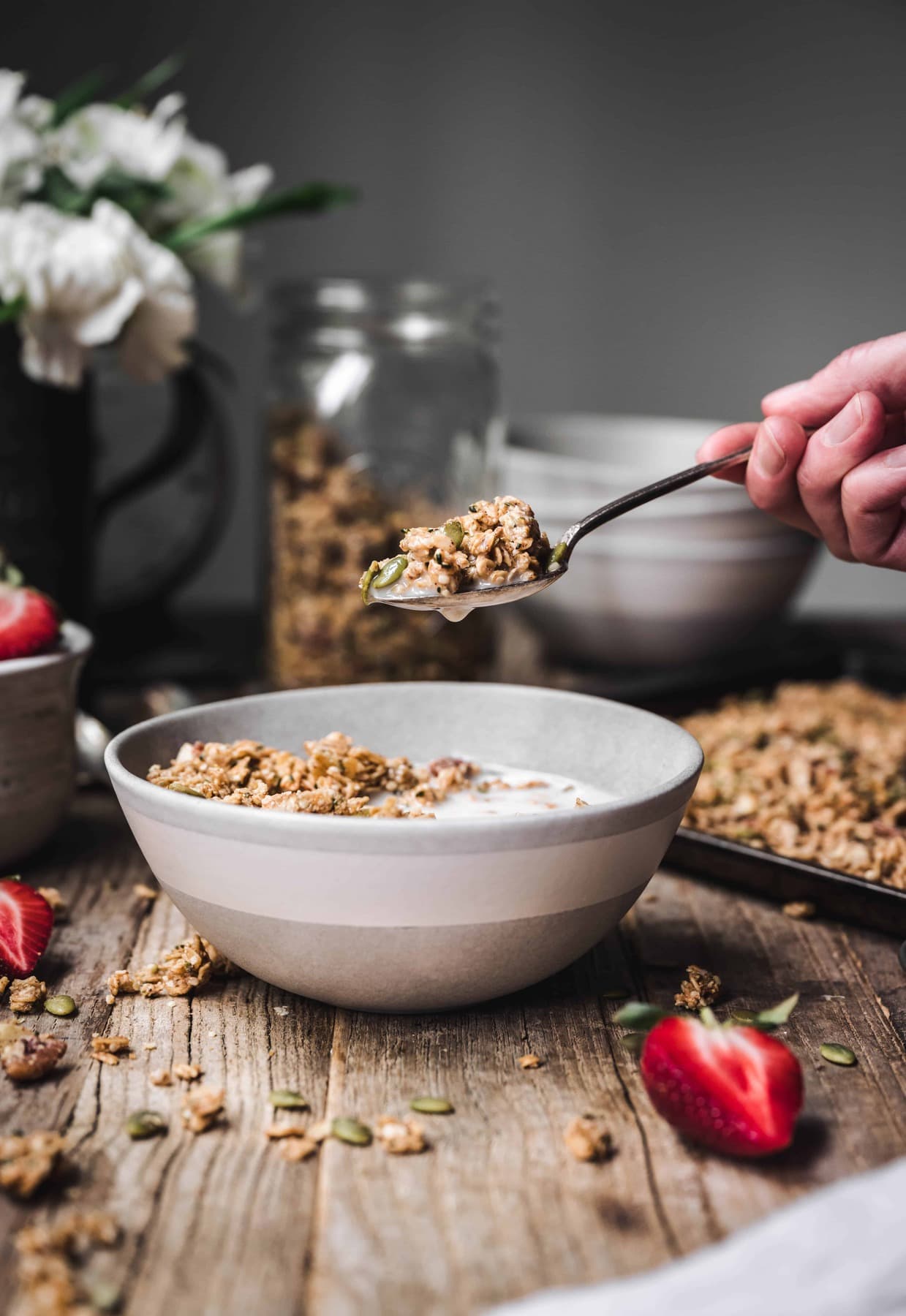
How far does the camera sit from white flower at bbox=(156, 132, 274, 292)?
1.46 metres

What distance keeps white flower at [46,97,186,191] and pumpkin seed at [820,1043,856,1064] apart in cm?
112

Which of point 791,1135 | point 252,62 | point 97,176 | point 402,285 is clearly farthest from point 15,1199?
point 252,62

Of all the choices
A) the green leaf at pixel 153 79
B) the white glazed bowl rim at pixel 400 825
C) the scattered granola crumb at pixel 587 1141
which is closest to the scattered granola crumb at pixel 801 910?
the white glazed bowl rim at pixel 400 825

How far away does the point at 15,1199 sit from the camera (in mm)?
675

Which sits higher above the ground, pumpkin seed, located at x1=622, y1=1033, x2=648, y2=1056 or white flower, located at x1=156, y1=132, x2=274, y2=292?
white flower, located at x1=156, y1=132, x2=274, y2=292

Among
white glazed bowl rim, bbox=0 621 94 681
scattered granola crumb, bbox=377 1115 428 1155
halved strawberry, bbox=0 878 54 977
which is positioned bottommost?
halved strawberry, bbox=0 878 54 977

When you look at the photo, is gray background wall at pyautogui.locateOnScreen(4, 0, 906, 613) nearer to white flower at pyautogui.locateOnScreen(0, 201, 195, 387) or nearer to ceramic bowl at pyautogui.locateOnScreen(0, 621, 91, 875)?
white flower at pyautogui.locateOnScreen(0, 201, 195, 387)

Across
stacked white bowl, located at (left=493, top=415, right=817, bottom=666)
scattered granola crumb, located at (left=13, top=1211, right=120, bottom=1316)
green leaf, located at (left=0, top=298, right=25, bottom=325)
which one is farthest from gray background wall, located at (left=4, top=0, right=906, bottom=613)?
scattered granola crumb, located at (left=13, top=1211, right=120, bottom=1316)

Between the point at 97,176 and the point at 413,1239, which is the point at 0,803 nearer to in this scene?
the point at 413,1239

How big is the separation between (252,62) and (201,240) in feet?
3.32

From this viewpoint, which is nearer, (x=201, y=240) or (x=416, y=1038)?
(x=416, y=1038)

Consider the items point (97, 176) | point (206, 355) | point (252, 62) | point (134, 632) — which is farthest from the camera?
point (252, 62)

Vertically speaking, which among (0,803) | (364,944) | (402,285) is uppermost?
(402,285)

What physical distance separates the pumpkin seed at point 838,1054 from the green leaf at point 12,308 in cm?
101
